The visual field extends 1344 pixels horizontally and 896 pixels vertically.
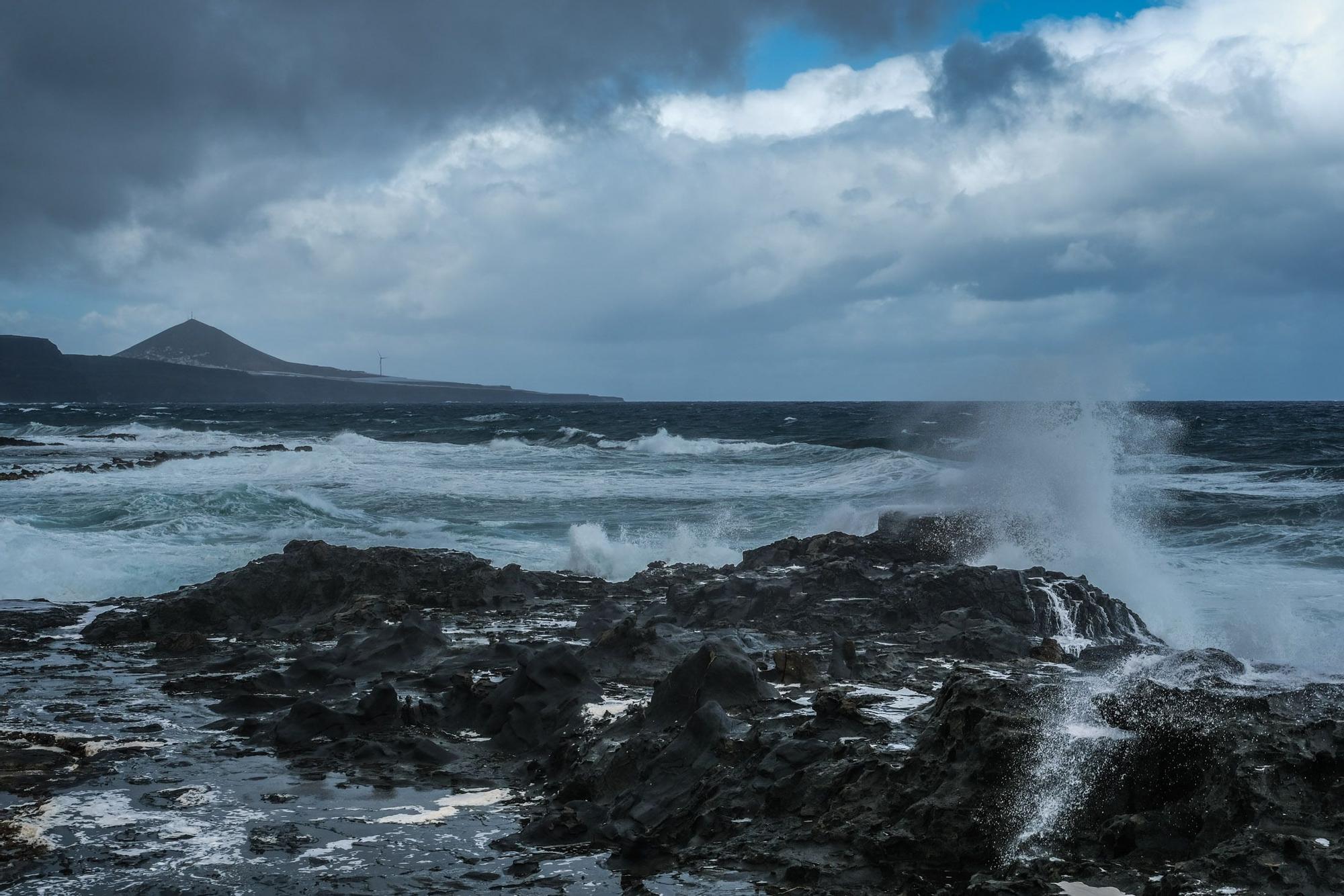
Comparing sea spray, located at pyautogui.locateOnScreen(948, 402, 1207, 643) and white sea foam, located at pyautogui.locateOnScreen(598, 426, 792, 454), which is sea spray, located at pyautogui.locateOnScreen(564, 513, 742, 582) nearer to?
sea spray, located at pyautogui.locateOnScreen(948, 402, 1207, 643)

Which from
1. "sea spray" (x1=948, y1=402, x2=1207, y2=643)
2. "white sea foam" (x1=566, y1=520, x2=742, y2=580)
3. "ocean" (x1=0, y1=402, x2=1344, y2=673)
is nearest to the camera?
"sea spray" (x1=948, y1=402, x2=1207, y2=643)

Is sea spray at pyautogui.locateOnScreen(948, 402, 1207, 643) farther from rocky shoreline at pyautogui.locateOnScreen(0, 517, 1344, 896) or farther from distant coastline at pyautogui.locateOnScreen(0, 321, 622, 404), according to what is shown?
distant coastline at pyautogui.locateOnScreen(0, 321, 622, 404)

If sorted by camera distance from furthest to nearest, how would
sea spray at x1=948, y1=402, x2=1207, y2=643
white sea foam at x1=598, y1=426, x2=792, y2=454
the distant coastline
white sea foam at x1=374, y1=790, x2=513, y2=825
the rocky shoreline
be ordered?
the distant coastline, white sea foam at x1=598, y1=426, x2=792, y2=454, sea spray at x1=948, y1=402, x2=1207, y2=643, white sea foam at x1=374, y1=790, x2=513, y2=825, the rocky shoreline

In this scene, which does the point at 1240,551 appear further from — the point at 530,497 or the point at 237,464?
the point at 237,464

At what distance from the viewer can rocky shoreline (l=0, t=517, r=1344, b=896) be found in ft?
13.1

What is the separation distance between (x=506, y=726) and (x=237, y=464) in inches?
1104

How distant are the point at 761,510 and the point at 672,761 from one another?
1575 centimetres

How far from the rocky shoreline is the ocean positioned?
363 cm

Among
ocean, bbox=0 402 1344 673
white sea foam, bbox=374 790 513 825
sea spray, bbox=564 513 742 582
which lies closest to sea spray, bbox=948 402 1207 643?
ocean, bbox=0 402 1344 673

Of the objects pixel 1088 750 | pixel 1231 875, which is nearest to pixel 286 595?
pixel 1088 750

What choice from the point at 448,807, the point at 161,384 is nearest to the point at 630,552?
the point at 448,807

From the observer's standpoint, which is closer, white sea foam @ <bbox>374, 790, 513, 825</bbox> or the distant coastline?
white sea foam @ <bbox>374, 790, 513, 825</bbox>

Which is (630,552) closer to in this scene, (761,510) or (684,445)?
(761,510)

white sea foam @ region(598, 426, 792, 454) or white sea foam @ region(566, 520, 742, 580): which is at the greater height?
white sea foam @ region(598, 426, 792, 454)
